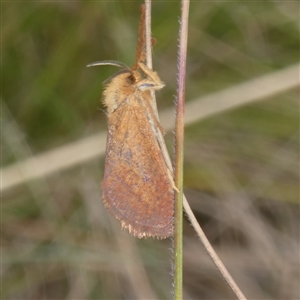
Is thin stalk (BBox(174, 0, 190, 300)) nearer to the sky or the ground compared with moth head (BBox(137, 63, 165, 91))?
nearer to the ground

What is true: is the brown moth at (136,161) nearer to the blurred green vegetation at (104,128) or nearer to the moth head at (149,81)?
the moth head at (149,81)

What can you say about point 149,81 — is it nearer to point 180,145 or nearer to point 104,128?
point 180,145

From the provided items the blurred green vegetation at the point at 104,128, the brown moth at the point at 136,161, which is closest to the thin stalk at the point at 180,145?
the brown moth at the point at 136,161

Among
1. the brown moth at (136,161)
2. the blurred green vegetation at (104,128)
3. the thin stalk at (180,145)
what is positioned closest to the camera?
the thin stalk at (180,145)

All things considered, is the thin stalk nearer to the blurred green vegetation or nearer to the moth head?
the moth head

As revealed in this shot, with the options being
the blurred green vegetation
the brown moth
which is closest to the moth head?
the brown moth

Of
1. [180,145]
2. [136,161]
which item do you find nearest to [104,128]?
[136,161]
